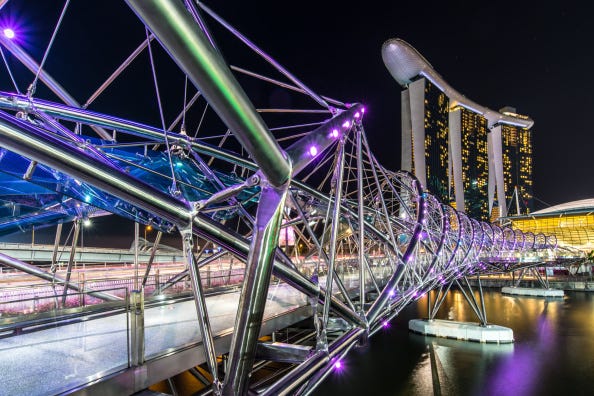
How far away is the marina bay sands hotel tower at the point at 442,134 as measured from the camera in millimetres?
116812

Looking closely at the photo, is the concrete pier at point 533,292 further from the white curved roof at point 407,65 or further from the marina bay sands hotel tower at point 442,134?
the white curved roof at point 407,65

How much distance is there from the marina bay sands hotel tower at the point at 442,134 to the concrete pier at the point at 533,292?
57.0 meters

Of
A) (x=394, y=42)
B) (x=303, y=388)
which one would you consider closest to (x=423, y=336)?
(x=303, y=388)

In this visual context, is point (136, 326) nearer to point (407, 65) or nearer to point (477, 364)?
point (477, 364)

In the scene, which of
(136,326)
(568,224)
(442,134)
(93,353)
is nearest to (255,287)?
(136,326)

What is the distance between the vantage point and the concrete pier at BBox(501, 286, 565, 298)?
53.4 meters

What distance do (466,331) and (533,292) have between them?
34068 millimetres

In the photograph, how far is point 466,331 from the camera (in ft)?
94.6

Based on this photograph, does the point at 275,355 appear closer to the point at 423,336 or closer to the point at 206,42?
the point at 206,42

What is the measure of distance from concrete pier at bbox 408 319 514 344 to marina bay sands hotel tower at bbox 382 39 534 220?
85.9 m

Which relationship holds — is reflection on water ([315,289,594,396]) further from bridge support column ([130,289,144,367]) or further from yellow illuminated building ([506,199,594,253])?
yellow illuminated building ([506,199,594,253])

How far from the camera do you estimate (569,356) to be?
81.9 ft

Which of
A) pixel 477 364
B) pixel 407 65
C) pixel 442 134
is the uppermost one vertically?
pixel 407 65

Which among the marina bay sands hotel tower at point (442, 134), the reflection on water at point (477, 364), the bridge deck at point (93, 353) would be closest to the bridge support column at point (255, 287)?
the bridge deck at point (93, 353)
